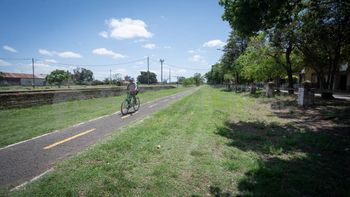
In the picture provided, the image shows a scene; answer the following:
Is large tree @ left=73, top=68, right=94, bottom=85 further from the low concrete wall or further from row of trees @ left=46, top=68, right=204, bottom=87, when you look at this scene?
the low concrete wall

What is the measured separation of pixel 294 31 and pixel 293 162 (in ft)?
57.8

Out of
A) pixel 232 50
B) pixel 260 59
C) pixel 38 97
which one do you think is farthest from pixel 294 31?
pixel 232 50

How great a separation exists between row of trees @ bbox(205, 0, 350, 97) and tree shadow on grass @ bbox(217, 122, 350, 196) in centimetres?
441

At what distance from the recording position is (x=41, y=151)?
18.9ft

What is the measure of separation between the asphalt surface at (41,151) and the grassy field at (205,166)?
42 centimetres

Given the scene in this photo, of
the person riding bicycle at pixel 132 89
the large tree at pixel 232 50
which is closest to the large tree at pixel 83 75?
the large tree at pixel 232 50

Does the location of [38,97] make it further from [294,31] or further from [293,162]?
[294,31]

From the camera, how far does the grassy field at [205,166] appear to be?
3.79m

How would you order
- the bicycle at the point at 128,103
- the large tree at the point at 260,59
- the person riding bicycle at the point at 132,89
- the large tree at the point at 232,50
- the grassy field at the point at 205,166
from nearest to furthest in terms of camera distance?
the grassy field at the point at 205,166, the bicycle at the point at 128,103, the person riding bicycle at the point at 132,89, the large tree at the point at 260,59, the large tree at the point at 232,50

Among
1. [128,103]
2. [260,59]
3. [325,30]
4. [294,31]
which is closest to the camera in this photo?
[128,103]

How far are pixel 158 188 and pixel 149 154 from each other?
1.68 metres

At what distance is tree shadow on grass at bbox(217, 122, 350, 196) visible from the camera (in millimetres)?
3848

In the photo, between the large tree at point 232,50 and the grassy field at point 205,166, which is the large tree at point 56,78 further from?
the grassy field at point 205,166

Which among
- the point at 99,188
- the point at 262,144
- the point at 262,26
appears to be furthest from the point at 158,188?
the point at 262,26
